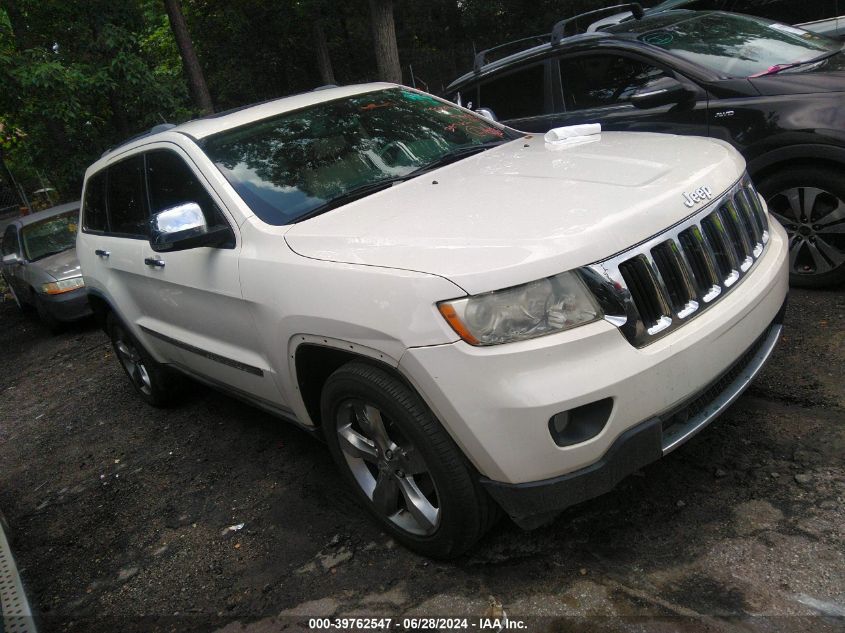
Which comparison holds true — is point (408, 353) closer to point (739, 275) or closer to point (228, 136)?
point (739, 275)

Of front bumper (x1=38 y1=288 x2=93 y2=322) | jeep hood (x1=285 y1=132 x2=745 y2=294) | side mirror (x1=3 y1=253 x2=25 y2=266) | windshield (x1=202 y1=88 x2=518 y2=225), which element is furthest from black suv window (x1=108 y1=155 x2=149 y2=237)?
side mirror (x1=3 y1=253 x2=25 y2=266)

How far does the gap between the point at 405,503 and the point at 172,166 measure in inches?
86.6

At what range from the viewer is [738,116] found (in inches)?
173

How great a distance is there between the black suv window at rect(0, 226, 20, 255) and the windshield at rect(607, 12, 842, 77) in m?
8.32

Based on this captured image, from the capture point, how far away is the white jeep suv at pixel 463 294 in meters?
2.16

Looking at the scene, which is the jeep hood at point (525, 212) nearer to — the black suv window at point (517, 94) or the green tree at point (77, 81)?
the black suv window at point (517, 94)

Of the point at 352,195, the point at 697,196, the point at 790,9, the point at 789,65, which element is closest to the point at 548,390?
the point at 697,196

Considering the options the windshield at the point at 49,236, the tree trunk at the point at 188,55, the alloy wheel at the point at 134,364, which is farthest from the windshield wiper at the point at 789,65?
the tree trunk at the point at 188,55

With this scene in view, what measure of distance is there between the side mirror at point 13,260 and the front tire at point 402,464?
7968 millimetres

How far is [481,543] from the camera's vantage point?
9.06ft

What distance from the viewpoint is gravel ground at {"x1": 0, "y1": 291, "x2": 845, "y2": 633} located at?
7.59 feet

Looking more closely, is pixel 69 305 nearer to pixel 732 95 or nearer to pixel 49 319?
pixel 49 319

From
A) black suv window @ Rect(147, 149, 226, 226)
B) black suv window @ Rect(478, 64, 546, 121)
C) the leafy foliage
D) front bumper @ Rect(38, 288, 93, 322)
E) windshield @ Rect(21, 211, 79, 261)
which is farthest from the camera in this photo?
the leafy foliage

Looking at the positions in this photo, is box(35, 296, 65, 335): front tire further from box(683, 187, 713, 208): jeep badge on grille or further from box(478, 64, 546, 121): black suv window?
box(683, 187, 713, 208): jeep badge on grille
